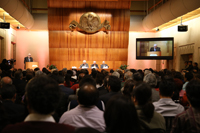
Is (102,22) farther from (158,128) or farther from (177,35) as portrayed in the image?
(158,128)

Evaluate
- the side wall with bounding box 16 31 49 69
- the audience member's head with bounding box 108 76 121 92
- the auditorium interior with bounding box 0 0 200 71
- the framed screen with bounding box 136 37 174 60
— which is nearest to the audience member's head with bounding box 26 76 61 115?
the audience member's head with bounding box 108 76 121 92

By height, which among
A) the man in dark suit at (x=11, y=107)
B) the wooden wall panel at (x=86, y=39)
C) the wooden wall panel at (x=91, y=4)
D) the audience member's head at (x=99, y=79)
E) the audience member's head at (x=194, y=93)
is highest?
the wooden wall panel at (x=91, y=4)

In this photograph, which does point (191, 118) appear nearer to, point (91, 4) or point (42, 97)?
point (42, 97)

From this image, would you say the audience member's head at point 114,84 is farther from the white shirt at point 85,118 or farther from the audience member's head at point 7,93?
the audience member's head at point 7,93

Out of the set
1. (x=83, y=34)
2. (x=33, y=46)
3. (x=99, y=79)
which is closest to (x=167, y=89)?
(x=99, y=79)

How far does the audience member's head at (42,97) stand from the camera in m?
1.34

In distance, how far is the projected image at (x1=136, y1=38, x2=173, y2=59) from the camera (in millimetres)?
12859

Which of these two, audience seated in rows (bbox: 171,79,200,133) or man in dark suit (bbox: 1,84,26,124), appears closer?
audience seated in rows (bbox: 171,79,200,133)

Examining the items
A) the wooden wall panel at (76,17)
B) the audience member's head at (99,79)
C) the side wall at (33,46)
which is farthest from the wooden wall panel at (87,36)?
the audience member's head at (99,79)

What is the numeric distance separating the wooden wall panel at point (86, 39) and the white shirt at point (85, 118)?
12468mm

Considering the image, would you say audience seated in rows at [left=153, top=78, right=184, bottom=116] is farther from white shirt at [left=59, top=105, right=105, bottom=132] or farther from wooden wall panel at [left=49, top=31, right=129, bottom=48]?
wooden wall panel at [left=49, top=31, right=129, bottom=48]

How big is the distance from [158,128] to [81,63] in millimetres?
12786

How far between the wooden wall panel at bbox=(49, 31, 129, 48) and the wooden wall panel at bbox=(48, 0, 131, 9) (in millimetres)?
1627

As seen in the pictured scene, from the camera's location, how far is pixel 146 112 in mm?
1962
